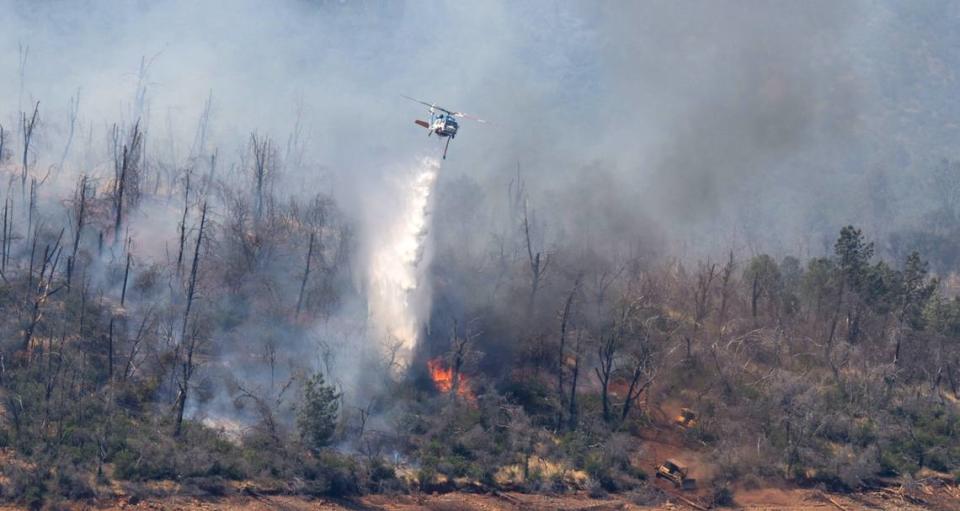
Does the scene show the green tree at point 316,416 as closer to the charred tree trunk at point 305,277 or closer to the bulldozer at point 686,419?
the charred tree trunk at point 305,277

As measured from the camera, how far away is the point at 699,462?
52688mm

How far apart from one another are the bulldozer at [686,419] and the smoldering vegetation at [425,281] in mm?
780

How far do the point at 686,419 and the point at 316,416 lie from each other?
20032 millimetres

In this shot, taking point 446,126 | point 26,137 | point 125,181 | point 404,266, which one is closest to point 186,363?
point 404,266

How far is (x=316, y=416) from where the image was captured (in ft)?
160

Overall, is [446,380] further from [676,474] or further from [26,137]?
[26,137]

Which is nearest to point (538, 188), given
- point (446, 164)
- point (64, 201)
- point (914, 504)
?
point (446, 164)

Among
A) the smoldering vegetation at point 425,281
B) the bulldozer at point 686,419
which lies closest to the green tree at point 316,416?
the smoldering vegetation at point 425,281

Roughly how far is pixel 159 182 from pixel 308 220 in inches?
455

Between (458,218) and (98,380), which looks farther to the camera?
(458,218)

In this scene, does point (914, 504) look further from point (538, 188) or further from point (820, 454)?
point (538, 188)

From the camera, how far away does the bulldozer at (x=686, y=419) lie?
5615 cm

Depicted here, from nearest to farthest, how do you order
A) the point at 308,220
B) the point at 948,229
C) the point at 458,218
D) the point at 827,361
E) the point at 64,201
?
the point at 827,361 → the point at 64,201 → the point at 308,220 → the point at 458,218 → the point at 948,229

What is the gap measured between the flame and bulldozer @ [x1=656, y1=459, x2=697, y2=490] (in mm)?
10114
